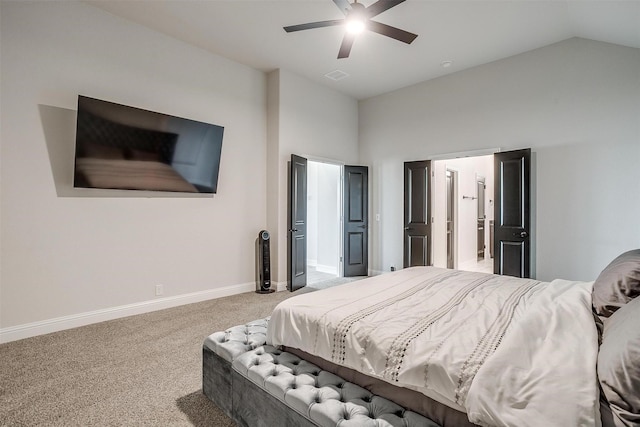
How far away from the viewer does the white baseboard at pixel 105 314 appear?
3.02 meters

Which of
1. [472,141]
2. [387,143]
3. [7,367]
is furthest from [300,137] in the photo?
[7,367]

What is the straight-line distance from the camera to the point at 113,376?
235 cm

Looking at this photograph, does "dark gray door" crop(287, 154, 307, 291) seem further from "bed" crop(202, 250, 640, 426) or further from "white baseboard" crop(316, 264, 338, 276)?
"bed" crop(202, 250, 640, 426)

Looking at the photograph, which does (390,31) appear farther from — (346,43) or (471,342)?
(471,342)

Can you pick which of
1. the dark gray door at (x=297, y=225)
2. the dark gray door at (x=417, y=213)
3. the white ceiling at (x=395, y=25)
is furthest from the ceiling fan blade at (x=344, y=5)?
the dark gray door at (x=417, y=213)

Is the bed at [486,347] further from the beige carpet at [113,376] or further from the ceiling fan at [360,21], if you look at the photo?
the ceiling fan at [360,21]

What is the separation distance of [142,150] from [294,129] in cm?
235

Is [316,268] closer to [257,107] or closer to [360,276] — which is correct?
[360,276]

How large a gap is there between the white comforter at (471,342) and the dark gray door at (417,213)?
3113 millimetres

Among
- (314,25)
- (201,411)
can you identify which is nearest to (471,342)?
(201,411)

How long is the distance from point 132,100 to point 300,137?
2480mm

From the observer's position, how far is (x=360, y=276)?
6121 millimetres

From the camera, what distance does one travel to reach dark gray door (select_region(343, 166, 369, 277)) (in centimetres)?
602

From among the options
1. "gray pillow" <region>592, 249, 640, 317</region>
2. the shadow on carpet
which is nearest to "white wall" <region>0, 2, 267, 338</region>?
the shadow on carpet
